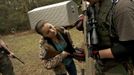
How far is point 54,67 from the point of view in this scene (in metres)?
4.61

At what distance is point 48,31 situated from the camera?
428 centimetres

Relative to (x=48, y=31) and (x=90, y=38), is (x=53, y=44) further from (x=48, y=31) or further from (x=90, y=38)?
(x=90, y=38)

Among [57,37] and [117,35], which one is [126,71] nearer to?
[117,35]

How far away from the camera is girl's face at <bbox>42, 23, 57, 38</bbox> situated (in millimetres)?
4246

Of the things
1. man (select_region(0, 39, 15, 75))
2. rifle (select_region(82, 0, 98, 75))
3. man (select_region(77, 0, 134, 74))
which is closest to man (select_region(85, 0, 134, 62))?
man (select_region(77, 0, 134, 74))

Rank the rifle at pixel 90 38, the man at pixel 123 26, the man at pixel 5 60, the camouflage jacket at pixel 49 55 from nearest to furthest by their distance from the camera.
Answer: the man at pixel 123 26
the rifle at pixel 90 38
the camouflage jacket at pixel 49 55
the man at pixel 5 60

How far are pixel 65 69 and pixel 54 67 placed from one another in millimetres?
374

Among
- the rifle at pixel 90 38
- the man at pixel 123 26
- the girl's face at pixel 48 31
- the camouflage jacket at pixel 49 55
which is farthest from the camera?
the camouflage jacket at pixel 49 55

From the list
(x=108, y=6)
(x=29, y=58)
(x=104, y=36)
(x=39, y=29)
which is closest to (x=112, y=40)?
(x=104, y=36)

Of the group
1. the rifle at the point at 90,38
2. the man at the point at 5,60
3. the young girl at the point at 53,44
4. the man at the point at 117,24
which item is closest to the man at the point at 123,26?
the man at the point at 117,24

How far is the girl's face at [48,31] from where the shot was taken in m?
4.25

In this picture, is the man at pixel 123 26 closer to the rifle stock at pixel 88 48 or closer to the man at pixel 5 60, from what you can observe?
the rifle stock at pixel 88 48

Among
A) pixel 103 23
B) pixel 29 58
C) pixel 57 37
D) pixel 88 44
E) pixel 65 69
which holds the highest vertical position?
pixel 103 23

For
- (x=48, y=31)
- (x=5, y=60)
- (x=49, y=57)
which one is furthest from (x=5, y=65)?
(x=48, y=31)
